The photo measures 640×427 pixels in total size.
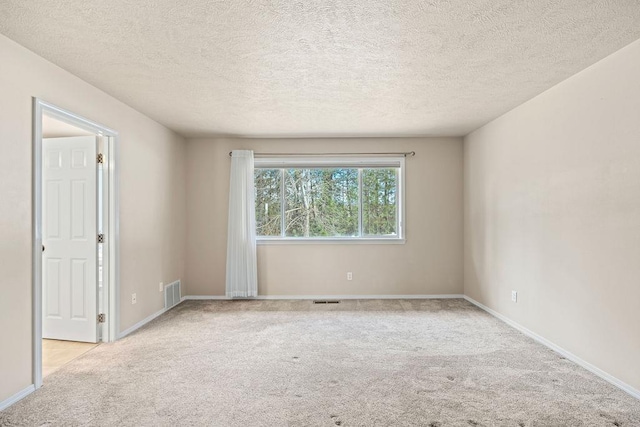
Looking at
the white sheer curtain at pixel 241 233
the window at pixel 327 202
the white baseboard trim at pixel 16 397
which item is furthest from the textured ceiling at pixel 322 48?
the white baseboard trim at pixel 16 397

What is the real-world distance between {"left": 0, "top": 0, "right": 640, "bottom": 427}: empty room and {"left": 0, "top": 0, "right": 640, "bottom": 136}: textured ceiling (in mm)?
20

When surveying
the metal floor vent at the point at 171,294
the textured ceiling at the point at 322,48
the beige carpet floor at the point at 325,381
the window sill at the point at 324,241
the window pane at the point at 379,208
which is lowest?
the beige carpet floor at the point at 325,381

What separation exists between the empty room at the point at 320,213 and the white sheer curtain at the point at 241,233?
1.3 inches

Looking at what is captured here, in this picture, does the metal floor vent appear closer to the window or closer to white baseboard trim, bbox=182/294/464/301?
white baseboard trim, bbox=182/294/464/301

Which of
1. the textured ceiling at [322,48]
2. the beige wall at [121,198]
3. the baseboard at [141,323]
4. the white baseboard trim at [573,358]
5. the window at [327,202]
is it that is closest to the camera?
the textured ceiling at [322,48]

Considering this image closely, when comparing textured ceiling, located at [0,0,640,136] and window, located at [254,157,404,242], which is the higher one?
textured ceiling, located at [0,0,640,136]

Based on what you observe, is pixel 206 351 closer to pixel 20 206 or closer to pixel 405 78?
pixel 20 206

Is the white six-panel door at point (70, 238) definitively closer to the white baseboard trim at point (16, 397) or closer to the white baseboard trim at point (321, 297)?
the white baseboard trim at point (16, 397)

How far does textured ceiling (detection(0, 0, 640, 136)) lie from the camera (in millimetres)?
2031

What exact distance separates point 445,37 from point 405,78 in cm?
71

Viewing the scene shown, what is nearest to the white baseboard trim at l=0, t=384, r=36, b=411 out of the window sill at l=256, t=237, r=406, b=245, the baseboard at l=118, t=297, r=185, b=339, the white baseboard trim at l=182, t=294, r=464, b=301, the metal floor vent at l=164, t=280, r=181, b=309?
the baseboard at l=118, t=297, r=185, b=339

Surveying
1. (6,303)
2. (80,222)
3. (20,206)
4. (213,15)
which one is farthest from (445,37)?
(80,222)

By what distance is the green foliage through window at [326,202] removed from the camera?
548 cm

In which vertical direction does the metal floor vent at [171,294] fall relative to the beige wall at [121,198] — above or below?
below
